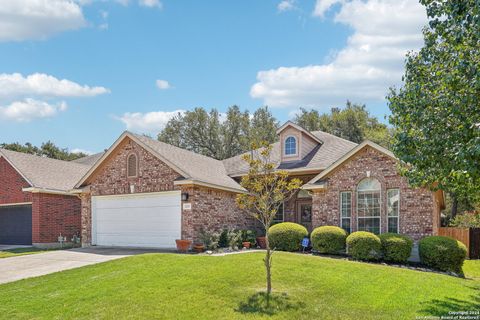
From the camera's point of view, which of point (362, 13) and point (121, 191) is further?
point (121, 191)

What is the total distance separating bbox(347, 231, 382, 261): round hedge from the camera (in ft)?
48.3

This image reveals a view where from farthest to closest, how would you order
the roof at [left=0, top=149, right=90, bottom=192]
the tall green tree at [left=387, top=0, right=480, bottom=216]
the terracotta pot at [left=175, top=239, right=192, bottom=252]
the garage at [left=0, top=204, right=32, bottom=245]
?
1. the garage at [left=0, top=204, right=32, bottom=245]
2. the roof at [left=0, top=149, right=90, bottom=192]
3. the terracotta pot at [left=175, top=239, right=192, bottom=252]
4. the tall green tree at [left=387, top=0, right=480, bottom=216]

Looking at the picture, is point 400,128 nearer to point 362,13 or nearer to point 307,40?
point 362,13

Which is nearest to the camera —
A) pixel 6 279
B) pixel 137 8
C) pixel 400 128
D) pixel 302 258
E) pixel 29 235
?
pixel 400 128

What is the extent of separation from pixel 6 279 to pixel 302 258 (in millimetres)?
8937

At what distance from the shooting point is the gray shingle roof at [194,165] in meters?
18.9

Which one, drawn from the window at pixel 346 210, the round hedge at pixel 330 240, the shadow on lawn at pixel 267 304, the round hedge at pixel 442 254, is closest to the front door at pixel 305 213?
the window at pixel 346 210

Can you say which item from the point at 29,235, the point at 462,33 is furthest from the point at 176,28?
the point at 29,235

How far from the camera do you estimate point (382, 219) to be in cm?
1683

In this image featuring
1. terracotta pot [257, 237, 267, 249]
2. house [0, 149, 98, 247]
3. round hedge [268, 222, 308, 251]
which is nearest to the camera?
round hedge [268, 222, 308, 251]

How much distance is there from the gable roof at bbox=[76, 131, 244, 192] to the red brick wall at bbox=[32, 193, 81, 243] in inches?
125

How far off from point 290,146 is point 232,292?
46.4ft

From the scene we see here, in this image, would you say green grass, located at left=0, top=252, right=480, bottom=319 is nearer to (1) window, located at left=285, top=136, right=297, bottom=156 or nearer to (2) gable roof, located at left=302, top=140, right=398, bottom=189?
(2) gable roof, located at left=302, top=140, right=398, bottom=189

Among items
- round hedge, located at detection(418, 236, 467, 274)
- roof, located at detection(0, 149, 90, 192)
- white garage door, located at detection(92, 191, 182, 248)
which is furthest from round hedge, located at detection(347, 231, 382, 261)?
roof, located at detection(0, 149, 90, 192)
